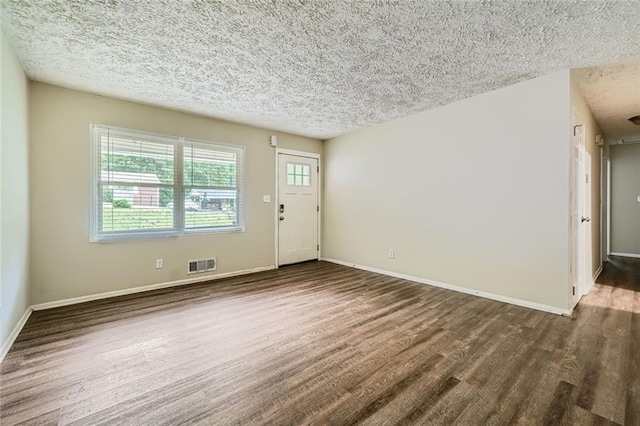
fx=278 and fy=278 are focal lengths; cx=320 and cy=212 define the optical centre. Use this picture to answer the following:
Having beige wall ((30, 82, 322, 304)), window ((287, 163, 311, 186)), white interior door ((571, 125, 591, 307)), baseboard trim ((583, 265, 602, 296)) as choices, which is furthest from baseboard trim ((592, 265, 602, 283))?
beige wall ((30, 82, 322, 304))

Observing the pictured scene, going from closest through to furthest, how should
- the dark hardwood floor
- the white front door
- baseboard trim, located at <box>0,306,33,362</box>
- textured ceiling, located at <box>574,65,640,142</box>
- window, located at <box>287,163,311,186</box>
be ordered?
1. the dark hardwood floor
2. baseboard trim, located at <box>0,306,33,362</box>
3. textured ceiling, located at <box>574,65,640,142</box>
4. the white front door
5. window, located at <box>287,163,311,186</box>

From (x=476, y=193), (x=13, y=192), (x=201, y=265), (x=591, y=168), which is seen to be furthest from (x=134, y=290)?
(x=591, y=168)

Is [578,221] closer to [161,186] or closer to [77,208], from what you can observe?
[161,186]

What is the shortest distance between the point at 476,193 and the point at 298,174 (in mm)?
3071

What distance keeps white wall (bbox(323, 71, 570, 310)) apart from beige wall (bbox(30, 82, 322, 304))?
2.74 m

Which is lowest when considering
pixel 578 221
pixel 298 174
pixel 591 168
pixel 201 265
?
pixel 201 265

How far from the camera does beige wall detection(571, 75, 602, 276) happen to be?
3107 millimetres

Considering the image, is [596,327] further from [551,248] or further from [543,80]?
[543,80]

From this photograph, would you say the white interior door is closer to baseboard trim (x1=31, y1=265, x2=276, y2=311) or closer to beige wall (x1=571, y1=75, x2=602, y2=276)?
beige wall (x1=571, y1=75, x2=602, y2=276)

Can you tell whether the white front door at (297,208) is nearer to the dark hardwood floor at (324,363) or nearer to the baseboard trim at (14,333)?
the dark hardwood floor at (324,363)

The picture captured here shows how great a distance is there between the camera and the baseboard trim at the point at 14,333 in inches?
82.0

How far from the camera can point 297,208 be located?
534 centimetres

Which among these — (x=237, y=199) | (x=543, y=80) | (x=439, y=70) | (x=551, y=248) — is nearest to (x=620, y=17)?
(x=543, y=80)

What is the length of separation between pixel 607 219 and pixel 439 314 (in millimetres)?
5885
